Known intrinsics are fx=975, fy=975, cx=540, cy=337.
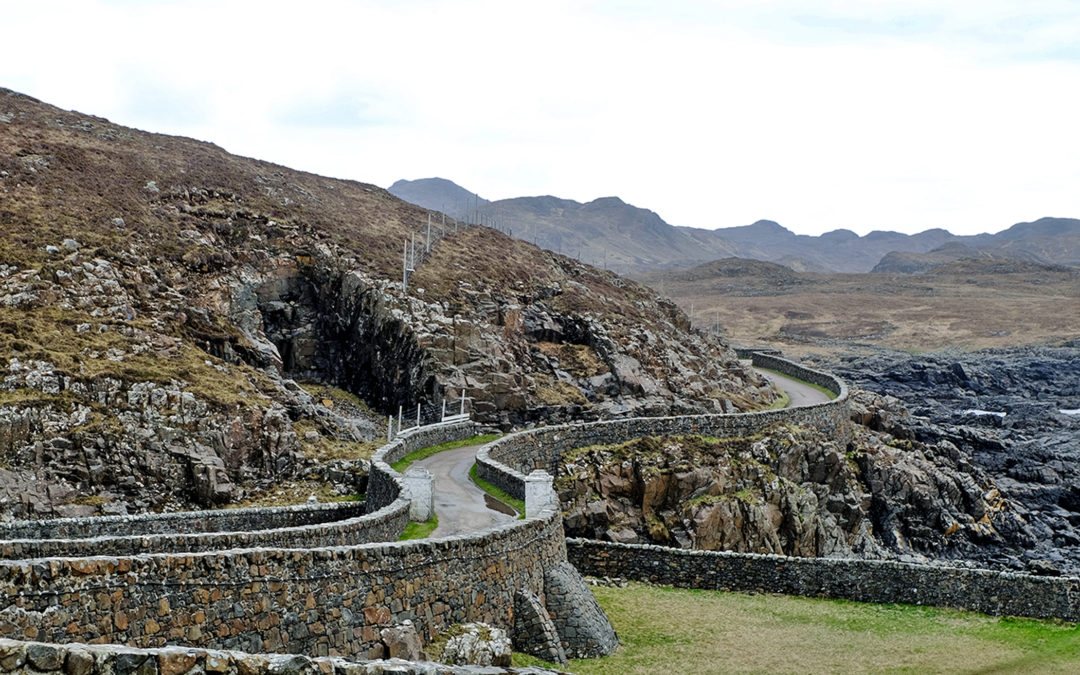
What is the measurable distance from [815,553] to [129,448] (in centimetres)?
2394

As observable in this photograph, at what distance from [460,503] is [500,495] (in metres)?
1.43

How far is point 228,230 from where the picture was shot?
145 ft

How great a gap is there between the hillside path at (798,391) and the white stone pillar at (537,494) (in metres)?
32.2

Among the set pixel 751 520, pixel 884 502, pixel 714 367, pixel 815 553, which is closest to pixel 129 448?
pixel 751 520

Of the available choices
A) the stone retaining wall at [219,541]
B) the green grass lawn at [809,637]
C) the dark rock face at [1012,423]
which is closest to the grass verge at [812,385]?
the dark rock face at [1012,423]

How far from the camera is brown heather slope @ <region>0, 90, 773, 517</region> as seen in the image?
2622 centimetres

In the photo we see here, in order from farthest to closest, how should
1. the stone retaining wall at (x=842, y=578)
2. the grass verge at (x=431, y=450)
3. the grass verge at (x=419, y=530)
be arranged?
the grass verge at (x=431, y=450) → the stone retaining wall at (x=842, y=578) → the grass verge at (x=419, y=530)

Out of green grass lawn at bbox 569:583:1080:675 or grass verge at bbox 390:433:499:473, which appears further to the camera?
grass verge at bbox 390:433:499:473

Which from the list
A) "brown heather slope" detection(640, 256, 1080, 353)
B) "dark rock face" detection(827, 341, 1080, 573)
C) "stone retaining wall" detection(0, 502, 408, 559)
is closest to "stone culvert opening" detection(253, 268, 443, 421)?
"stone retaining wall" detection(0, 502, 408, 559)

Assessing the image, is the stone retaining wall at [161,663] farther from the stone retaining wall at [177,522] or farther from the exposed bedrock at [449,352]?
the exposed bedrock at [449,352]

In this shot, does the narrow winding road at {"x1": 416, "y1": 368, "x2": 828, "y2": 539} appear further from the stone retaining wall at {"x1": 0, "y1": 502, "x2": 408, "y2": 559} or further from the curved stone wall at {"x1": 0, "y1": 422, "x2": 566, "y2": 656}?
the curved stone wall at {"x1": 0, "y1": 422, "x2": 566, "y2": 656}

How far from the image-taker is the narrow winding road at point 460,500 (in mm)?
20219

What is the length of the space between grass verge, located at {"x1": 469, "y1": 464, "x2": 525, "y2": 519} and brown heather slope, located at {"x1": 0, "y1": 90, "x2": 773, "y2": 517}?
346 centimetres

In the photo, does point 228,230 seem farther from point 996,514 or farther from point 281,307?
point 996,514
